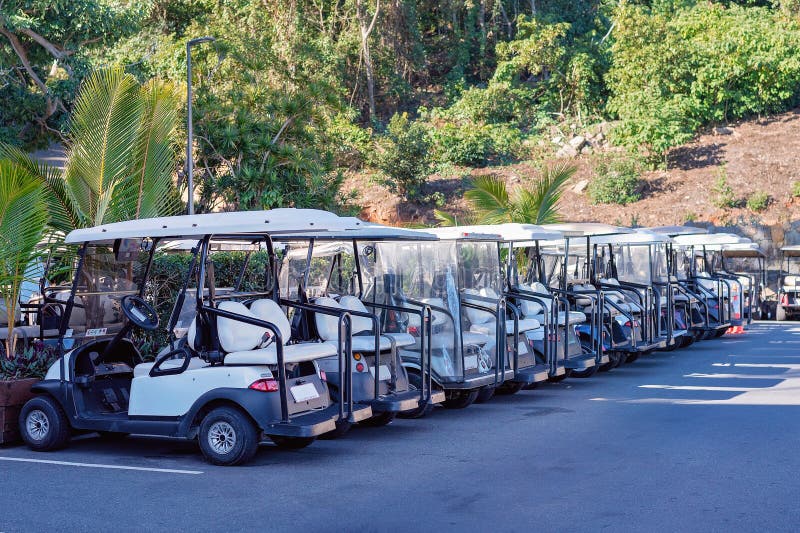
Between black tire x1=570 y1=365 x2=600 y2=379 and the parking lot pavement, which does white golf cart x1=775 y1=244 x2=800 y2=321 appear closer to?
black tire x1=570 y1=365 x2=600 y2=379

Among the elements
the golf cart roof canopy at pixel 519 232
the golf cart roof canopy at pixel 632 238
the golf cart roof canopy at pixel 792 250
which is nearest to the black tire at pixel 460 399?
the golf cart roof canopy at pixel 519 232

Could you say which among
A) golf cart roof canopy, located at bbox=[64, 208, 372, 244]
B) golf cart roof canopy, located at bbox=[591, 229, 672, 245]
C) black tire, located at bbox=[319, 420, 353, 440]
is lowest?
black tire, located at bbox=[319, 420, 353, 440]

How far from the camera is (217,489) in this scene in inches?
293

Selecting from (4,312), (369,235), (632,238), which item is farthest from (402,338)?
(632,238)

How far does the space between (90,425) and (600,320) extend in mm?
7728

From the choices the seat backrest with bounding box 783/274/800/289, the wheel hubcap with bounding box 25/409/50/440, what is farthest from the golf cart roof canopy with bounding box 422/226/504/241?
the seat backrest with bounding box 783/274/800/289

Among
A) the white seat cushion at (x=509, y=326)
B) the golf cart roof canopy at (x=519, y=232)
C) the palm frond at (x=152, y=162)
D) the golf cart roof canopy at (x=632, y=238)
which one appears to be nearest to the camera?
the white seat cushion at (x=509, y=326)

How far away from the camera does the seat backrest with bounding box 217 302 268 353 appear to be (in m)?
8.45

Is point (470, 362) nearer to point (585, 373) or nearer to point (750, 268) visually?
point (585, 373)

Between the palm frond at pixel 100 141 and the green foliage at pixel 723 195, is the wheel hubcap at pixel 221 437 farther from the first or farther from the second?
the green foliage at pixel 723 195

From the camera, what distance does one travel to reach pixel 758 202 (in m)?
34.2

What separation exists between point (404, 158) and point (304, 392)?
26.7 metres

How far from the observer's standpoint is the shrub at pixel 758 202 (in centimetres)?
3422

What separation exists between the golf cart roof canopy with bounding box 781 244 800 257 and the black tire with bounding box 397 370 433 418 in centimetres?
2230
